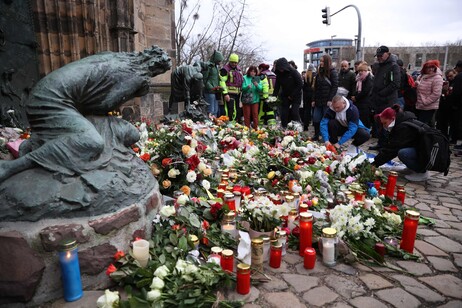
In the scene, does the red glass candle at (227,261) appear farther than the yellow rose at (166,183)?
No

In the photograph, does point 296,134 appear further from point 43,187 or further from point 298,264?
point 43,187

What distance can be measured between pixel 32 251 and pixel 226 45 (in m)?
21.1

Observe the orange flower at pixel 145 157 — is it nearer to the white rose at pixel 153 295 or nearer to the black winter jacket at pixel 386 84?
the white rose at pixel 153 295

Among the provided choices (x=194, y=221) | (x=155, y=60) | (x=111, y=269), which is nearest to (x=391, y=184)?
(x=194, y=221)

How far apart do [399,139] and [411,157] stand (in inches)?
14.3

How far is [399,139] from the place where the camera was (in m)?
4.73

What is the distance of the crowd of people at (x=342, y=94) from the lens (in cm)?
581

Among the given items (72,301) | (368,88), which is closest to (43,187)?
(72,301)

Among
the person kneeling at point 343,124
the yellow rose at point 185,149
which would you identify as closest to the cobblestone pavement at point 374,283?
the yellow rose at point 185,149

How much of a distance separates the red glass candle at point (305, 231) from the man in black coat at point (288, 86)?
18.3 feet

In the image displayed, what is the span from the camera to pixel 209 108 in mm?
7820

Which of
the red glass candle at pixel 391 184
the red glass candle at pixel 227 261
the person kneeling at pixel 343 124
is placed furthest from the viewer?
the person kneeling at pixel 343 124

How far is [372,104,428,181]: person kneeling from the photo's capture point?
4.72 meters

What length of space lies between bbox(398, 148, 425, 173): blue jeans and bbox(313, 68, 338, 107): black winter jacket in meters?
2.59
